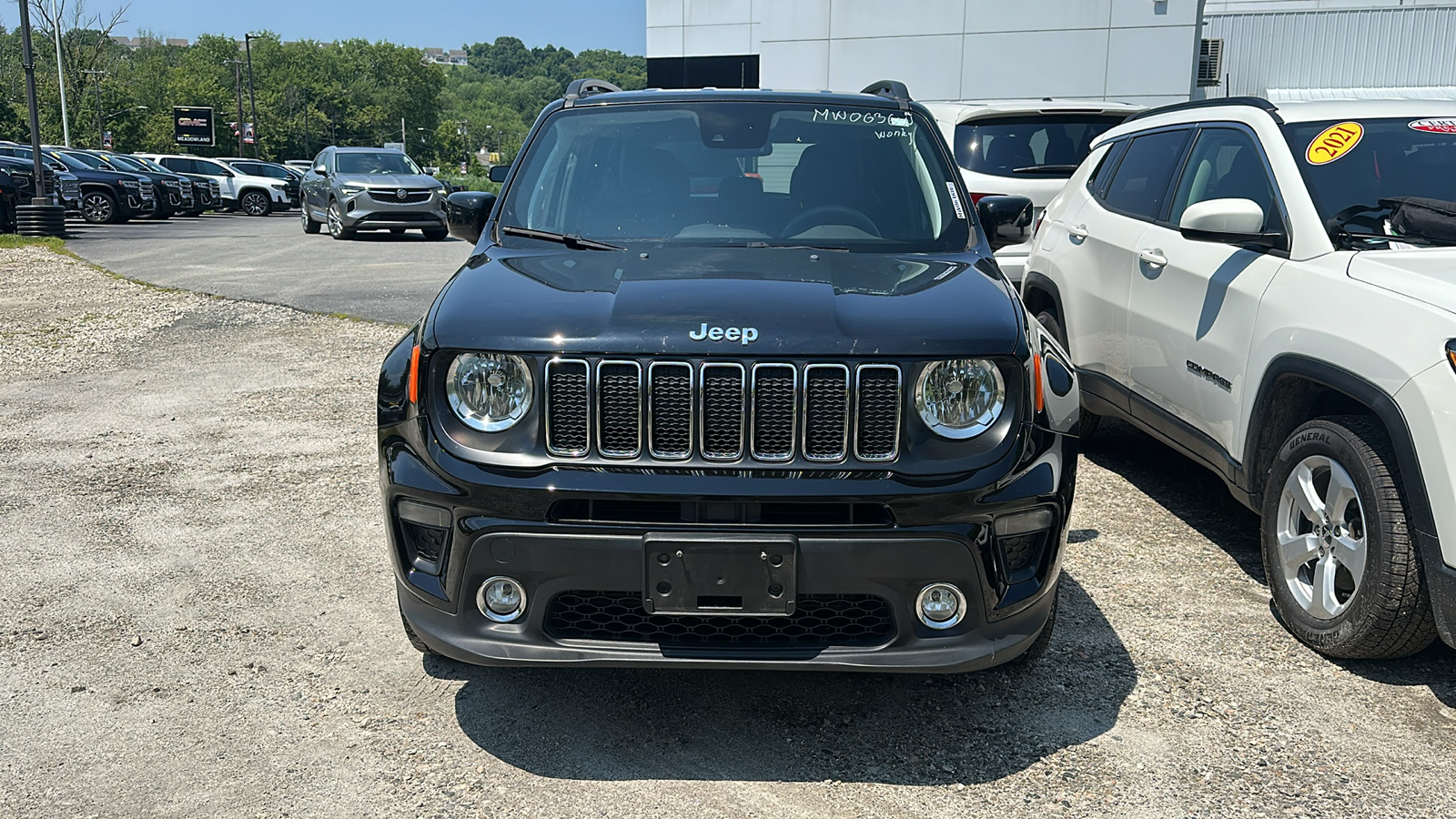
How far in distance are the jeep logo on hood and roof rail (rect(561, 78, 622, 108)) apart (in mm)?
1996

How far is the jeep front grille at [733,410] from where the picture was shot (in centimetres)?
294

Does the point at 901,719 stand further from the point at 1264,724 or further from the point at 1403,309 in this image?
the point at 1403,309

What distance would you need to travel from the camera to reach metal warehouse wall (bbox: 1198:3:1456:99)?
27266 mm

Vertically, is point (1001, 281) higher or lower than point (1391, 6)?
lower

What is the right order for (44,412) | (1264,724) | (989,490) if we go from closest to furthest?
(989,490)
(1264,724)
(44,412)

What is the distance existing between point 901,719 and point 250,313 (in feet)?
32.6

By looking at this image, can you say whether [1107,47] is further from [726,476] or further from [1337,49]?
[726,476]

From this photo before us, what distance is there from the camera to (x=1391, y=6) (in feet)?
92.2

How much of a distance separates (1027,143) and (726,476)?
22.0 ft

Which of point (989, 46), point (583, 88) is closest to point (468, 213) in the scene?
point (583, 88)

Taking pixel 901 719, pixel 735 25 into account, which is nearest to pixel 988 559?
pixel 901 719

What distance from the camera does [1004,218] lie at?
438cm

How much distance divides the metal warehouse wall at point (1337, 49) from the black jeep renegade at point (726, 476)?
1078 inches

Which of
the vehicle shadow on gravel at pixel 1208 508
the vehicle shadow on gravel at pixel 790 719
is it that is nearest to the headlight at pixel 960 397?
the vehicle shadow on gravel at pixel 790 719
